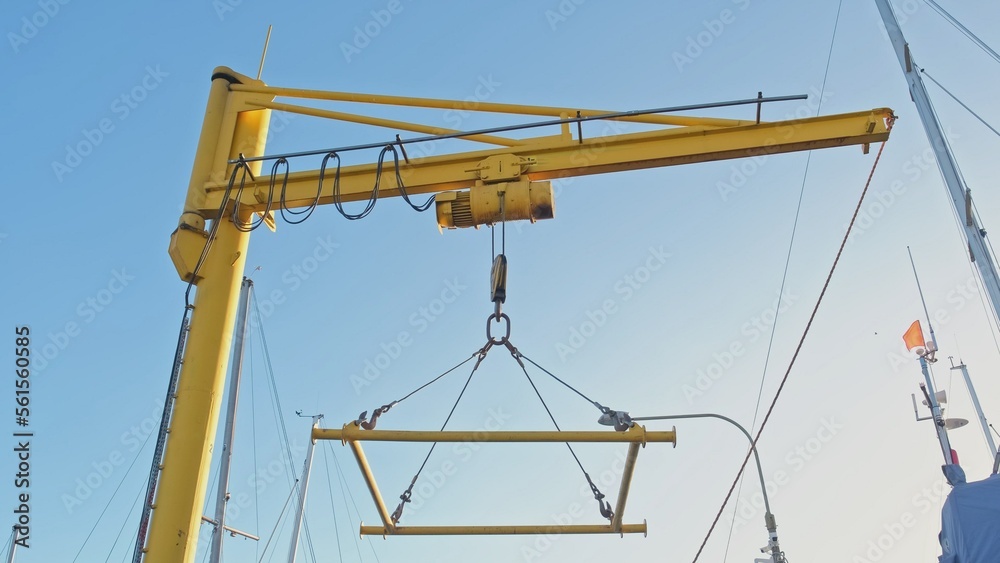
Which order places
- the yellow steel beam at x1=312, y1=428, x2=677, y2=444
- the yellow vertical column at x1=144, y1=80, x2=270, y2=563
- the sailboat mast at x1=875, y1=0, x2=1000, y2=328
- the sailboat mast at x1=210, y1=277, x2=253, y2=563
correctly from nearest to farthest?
the yellow steel beam at x1=312, y1=428, x2=677, y2=444, the yellow vertical column at x1=144, y1=80, x2=270, y2=563, the sailboat mast at x1=875, y1=0, x2=1000, y2=328, the sailboat mast at x1=210, y1=277, x2=253, y2=563

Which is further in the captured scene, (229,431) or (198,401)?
(229,431)

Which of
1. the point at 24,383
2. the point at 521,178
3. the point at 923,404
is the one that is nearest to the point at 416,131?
the point at 521,178

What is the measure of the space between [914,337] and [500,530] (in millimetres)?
10563

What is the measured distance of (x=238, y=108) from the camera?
23.3 feet

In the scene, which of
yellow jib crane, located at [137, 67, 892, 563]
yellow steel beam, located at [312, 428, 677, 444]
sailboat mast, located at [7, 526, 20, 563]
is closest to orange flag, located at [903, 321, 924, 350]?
yellow jib crane, located at [137, 67, 892, 563]

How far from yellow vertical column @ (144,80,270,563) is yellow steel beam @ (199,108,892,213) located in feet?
1.72

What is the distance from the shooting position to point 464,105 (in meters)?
6.72

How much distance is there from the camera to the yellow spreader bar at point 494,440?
464cm

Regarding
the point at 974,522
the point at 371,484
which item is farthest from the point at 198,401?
the point at 974,522

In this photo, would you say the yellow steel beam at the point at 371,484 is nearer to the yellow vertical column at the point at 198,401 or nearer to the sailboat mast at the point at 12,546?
the yellow vertical column at the point at 198,401

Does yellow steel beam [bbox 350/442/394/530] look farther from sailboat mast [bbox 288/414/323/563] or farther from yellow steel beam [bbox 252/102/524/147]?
sailboat mast [bbox 288/414/323/563]

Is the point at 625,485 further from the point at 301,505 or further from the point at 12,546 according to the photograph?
the point at 12,546

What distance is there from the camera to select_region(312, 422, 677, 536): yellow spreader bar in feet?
15.2

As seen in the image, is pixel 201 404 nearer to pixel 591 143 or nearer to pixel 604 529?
pixel 604 529
